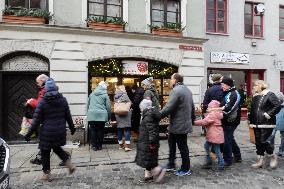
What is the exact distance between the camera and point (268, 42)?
16.8 metres

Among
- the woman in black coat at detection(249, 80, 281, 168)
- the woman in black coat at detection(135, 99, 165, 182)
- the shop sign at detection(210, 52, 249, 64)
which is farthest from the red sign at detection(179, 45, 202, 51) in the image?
the woman in black coat at detection(135, 99, 165, 182)

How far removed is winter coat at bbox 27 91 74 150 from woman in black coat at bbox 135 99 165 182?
1487 mm

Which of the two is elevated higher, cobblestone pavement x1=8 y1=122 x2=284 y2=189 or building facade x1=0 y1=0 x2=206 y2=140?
building facade x1=0 y1=0 x2=206 y2=140

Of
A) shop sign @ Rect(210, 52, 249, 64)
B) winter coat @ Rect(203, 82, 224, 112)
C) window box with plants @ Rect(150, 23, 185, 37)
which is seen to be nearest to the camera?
winter coat @ Rect(203, 82, 224, 112)

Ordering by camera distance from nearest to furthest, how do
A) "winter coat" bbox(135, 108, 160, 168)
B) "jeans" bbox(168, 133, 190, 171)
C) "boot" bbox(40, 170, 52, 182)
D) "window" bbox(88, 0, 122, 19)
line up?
"winter coat" bbox(135, 108, 160, 168) < "boot" bbox(40, 170, 52, 182) < "jeans" bbox(168, 133, 190, 171) < "window" bbox(88, 0, 122, 19)

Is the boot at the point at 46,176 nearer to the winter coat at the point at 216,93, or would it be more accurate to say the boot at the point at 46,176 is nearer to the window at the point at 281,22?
the winter coat at the point at 216,93

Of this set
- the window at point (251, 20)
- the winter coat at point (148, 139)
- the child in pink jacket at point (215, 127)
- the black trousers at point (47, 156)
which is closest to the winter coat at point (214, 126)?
the child in pink jacket at point (215, 127)

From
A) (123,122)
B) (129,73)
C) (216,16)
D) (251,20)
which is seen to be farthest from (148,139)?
(251,20)

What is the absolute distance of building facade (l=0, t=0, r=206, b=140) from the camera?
33.9 ft

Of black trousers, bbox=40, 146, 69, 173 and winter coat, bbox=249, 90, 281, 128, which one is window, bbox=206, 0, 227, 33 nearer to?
winter coat, bbox=249, 90, 281, 128

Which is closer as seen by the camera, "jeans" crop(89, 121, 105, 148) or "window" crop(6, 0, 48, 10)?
"jeans" crop(89, 121, 105, 148)

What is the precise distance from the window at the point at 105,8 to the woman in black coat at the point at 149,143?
20.6 ft

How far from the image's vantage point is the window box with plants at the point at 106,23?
35.9 ft

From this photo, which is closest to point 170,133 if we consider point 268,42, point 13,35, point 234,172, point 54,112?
point 234,172
